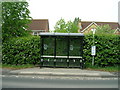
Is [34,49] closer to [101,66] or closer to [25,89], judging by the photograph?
[101,66]

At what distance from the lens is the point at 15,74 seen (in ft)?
36.5

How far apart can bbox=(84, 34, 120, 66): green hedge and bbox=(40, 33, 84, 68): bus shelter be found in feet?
2.45

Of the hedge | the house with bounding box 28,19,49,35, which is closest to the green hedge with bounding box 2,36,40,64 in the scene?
the hedge

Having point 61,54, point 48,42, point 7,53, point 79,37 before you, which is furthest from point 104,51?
point 7,53

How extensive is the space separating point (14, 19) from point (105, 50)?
8556mm

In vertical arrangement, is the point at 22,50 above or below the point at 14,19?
below

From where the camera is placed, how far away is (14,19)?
55.2 ft

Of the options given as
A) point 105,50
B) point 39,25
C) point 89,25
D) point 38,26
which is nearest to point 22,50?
point 105,50

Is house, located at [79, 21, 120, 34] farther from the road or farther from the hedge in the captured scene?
the road

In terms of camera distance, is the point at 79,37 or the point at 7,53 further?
the point at 7,53

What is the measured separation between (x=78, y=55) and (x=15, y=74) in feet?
16.3

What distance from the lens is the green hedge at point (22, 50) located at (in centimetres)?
1432

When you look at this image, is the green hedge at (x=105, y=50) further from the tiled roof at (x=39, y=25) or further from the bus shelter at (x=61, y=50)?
the tiled roof at (x=39, y=25)

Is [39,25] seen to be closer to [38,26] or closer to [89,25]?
[38,26]
